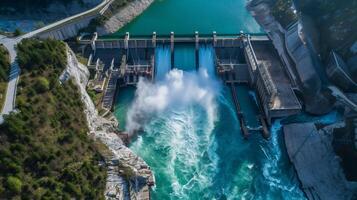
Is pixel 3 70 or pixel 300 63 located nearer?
pixel 3 70

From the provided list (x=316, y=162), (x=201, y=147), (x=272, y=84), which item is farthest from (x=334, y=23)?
(x=201, y=147)

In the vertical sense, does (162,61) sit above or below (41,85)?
above

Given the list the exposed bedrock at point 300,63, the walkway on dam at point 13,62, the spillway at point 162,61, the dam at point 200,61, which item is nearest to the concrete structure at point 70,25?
the walkway on dam at point 13,62

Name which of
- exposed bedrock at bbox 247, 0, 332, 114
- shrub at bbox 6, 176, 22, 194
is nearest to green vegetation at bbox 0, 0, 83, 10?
exposed bedrock at bbox 247, 0, 332, 114

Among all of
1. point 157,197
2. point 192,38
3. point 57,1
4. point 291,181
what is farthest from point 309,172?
point 57,1

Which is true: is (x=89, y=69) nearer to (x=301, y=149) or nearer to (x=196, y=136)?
(x=196, y=136)

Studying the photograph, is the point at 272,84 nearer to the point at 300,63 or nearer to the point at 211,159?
the point at 300,63

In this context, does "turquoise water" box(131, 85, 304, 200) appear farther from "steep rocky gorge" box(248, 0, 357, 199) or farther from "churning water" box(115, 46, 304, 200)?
"steep rocky gorge" box(248, 0, 357, 199)
